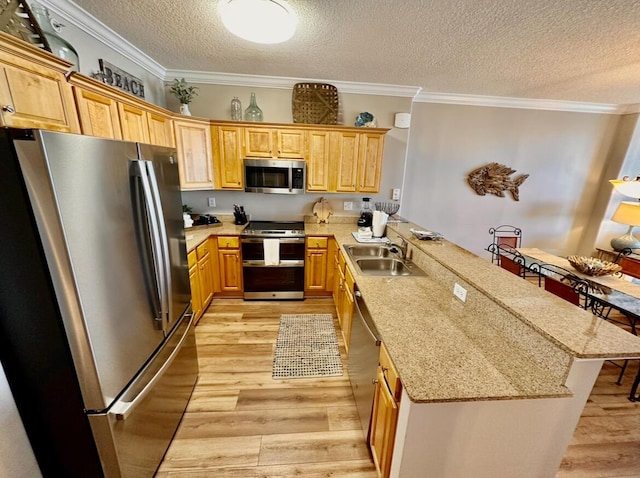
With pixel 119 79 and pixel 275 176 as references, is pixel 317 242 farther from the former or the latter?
pixel 119 79

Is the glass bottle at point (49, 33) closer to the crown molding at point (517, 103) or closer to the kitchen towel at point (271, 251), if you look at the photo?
the kitchen towel at point (271, 251)

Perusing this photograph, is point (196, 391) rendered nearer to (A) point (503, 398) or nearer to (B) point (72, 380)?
(B) point (72, 380)

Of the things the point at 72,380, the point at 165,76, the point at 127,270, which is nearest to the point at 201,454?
the point at 72,380

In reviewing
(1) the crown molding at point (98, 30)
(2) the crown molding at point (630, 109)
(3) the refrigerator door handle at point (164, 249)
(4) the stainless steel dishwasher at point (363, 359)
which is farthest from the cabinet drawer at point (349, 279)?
(2) the crown molding at point (630, 109)

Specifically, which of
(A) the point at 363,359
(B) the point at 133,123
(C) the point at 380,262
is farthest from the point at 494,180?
(B) the point at 133,123

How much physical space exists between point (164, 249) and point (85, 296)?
1.53 feet

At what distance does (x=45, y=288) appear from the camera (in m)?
0.94

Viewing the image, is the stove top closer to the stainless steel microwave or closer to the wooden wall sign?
the stainless steel microwave

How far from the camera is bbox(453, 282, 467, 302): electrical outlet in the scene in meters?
1.57

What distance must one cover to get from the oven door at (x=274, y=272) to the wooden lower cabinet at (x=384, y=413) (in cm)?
192

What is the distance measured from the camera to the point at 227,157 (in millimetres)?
3160

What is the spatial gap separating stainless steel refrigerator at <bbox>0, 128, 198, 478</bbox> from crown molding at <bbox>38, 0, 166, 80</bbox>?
4.69 feet

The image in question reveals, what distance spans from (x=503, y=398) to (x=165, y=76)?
4.18 m

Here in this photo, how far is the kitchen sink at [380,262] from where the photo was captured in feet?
→ 7.43
